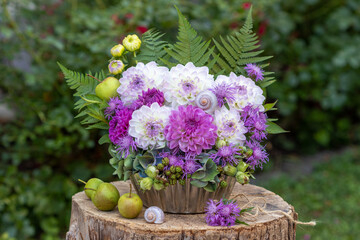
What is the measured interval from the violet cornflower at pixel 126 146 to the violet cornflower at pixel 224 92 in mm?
340

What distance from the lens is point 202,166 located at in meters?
1.51

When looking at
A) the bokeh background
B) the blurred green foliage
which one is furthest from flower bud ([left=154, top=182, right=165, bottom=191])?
the blurred green foliage

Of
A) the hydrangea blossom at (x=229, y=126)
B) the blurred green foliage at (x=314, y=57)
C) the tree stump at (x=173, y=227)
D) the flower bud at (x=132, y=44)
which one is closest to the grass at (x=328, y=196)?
the blurred green foliage at (x=314, y=57)

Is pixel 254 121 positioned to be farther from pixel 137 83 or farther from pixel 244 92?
pixel 137 83

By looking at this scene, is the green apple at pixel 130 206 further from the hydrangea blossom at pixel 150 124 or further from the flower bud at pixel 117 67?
the flower bud at pixel 117 67

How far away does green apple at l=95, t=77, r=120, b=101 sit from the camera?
1.60 metres

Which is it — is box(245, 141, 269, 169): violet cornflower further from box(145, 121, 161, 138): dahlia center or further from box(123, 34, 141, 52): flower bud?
box(123, 34, 141, 52): flower bud

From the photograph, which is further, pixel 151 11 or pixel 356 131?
pixel 356 131

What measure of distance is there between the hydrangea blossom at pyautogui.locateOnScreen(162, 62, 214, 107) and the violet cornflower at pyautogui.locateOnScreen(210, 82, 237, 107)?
0.04 m

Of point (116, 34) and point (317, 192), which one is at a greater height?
point (116, 34)

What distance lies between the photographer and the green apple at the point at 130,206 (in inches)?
61.2

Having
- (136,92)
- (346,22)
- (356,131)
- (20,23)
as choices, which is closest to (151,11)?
(20,23)

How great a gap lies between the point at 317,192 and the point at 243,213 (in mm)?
2615

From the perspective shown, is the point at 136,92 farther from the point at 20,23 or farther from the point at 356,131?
the point at 356,131
